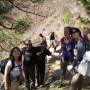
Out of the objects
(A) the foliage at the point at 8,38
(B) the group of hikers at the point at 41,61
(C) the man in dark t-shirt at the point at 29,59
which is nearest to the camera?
(B) the group of hikers at the point at 41,61

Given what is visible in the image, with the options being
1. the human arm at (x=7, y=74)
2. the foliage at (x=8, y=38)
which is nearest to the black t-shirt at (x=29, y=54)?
the foliage at (x=8, y=38)

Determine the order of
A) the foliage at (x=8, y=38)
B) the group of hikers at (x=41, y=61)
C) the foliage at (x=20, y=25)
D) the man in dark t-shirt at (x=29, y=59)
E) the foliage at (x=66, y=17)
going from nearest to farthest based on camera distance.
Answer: the group of hikers at (x=41, y=61) < the man in dark t-shirt at (x=29, y=59) < the foliage at (x=8, y=38) < the foliage at (x=20, y=25) < the foliage at (x=66, y=17)

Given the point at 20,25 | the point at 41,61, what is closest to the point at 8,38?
the point at 20,25

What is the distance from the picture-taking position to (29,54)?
10602mm

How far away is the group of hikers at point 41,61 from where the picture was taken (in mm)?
7285

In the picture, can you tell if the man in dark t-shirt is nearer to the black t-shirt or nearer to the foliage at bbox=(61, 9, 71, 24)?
the black t-shirt

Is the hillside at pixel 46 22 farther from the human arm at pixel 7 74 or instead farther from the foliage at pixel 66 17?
the human arm at pixel 7 74

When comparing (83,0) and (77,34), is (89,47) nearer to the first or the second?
(77,34)

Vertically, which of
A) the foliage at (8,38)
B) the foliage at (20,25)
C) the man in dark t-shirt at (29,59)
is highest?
the foliage at (20,25)

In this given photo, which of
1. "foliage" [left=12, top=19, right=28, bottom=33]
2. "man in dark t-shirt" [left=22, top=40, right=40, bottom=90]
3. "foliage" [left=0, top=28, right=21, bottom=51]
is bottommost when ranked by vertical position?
"man in dark t-shirt" [left=22, top=40, right=40, bottom=90]

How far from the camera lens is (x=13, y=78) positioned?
24.1 feet

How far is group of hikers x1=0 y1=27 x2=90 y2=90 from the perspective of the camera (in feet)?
23.9

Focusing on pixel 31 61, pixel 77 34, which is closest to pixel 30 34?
pixel 31 61

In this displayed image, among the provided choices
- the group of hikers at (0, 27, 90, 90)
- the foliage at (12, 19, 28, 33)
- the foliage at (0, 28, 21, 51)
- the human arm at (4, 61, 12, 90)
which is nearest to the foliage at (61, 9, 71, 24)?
the foliage at (0, 28, 21, 51)
